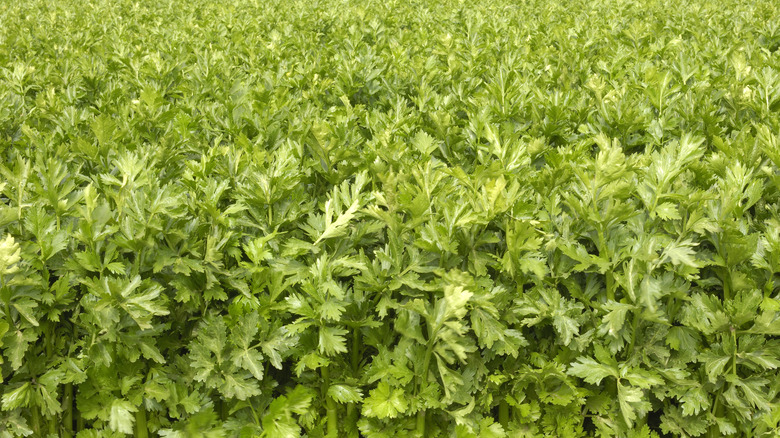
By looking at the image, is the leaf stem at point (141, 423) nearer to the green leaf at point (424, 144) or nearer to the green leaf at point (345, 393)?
the green leaf at point (345, 393)

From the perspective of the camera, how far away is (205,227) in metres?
2.30

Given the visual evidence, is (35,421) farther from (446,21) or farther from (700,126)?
(446,21)

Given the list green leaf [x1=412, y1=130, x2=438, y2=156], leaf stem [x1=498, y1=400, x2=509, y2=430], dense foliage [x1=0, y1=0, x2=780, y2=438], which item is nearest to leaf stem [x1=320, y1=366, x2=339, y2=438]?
dense foliage [x1=0, y1=0, x2=780, y2=438]

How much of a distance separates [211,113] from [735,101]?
10.1 feet

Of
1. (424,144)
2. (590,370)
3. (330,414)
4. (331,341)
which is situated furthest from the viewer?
(424,144)

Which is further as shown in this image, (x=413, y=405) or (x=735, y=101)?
(x=735, y=101)

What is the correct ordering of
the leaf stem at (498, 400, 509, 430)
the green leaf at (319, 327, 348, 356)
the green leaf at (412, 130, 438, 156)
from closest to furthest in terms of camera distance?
the green leaf at (319, 327, 348, 356), the leaf stem at (498, 400, 509, 430), the green leaf at (412, 130, 438, 156)

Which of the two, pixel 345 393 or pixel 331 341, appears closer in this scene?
pixel 331 341

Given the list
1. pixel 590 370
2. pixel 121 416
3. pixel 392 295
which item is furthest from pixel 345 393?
pixel 590 370

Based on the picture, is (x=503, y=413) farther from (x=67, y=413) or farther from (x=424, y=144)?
(x=67, y=413)

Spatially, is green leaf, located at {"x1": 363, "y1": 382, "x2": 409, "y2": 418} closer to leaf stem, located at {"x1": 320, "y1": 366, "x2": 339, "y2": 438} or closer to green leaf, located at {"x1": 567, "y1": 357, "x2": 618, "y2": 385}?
leaf stem, located at {"x1": 320, "y1": 366, "x2": 339, "y2": 438}

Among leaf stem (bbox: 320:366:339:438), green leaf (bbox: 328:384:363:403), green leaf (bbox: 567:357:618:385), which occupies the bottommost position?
leaf stem (bbox: 320:366:339:438)

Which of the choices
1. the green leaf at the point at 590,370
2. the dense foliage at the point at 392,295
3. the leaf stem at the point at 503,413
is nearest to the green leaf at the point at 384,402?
the dense foliage at the point at 392,295

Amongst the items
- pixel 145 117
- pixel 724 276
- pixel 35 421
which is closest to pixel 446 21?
pixel 145 117
